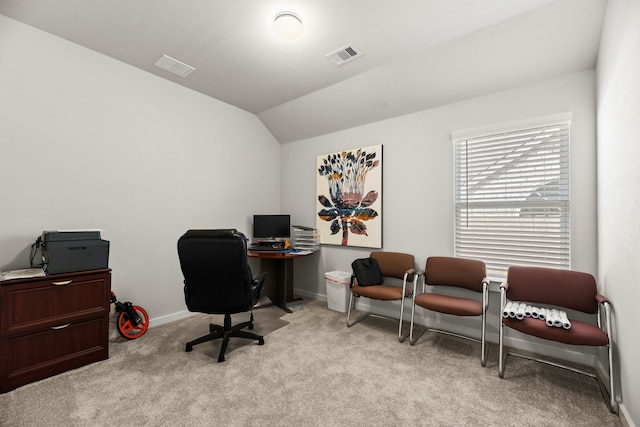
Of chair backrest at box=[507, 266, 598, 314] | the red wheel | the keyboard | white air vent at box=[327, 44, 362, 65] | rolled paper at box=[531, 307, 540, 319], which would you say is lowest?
the red wheel

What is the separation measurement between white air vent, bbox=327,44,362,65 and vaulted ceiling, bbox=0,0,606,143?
6 centimetres

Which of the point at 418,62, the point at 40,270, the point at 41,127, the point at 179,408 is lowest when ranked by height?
A: the point at 179,408

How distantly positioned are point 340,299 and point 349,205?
135cm

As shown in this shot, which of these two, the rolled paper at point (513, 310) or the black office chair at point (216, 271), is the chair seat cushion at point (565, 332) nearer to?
the rolled paper at point (513, 310)

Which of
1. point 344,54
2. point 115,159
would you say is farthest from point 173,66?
point 344,54

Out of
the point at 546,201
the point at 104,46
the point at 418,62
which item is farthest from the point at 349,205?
the point at 104,46

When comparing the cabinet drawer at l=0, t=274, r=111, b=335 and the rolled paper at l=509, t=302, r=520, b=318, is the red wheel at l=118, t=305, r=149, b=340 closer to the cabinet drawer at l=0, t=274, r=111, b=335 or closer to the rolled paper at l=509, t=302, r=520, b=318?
the cabinet drawer at l=0, t=274, r=111, b=335

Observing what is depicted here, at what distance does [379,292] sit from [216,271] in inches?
70.0

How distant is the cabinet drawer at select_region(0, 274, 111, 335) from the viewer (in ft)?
6.96

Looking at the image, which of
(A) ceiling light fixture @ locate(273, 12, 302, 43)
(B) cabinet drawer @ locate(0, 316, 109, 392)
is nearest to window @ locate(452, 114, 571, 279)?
(A) ceiling light fixture @ locate(273, 12, 302, 43)

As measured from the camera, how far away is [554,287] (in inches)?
97.7

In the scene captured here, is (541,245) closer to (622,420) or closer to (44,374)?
(622,420)

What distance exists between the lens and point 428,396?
2.06 meters

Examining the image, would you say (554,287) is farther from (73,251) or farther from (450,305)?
(73,251)
